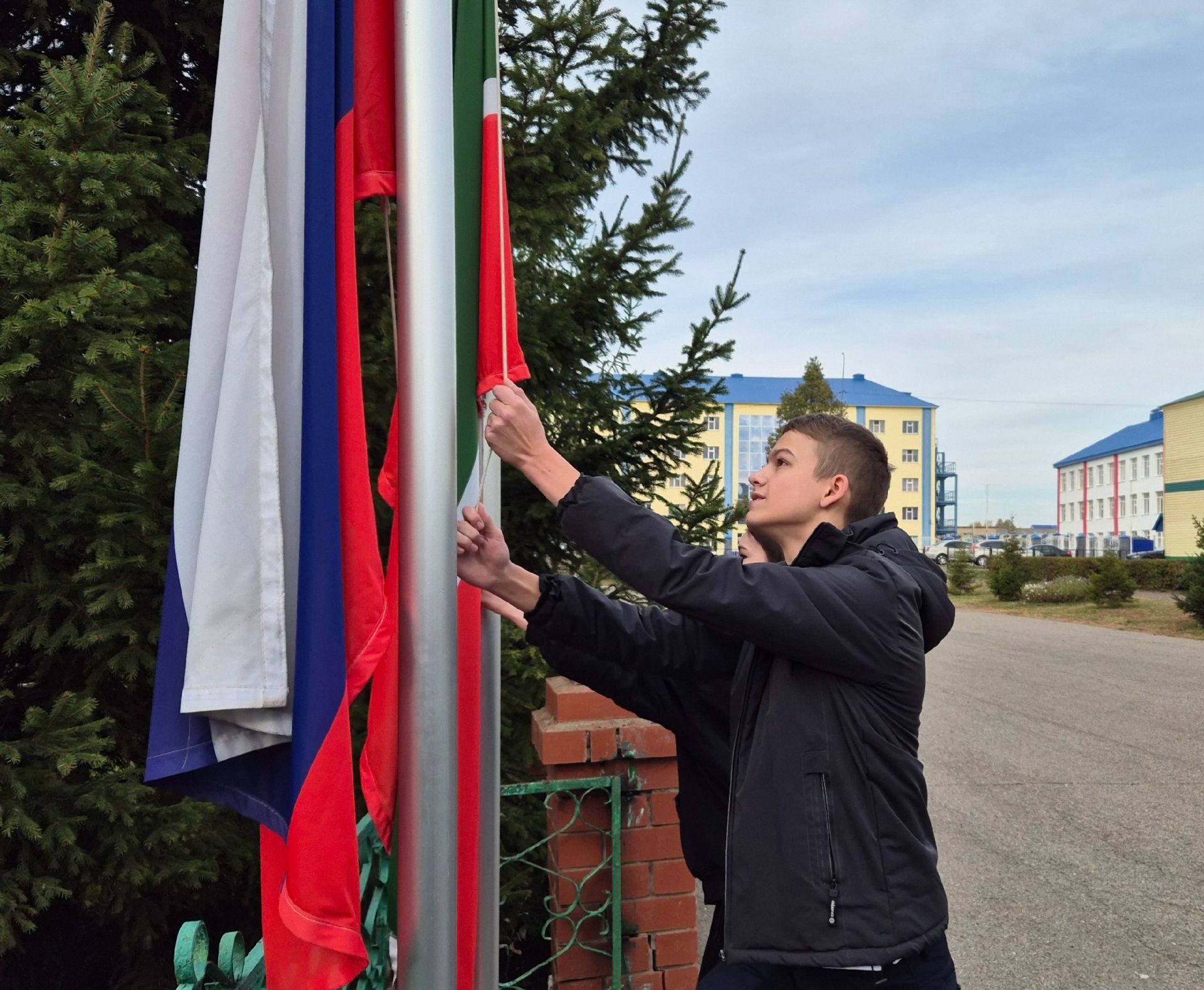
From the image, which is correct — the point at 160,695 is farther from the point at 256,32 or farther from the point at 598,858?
the point at 598,858

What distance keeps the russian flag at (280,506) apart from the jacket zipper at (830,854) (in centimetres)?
84

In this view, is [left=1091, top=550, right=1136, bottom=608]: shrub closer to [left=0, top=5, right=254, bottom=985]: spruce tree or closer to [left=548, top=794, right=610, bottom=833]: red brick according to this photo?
[left=548, top=794, right=610, bottom=833]: red brick

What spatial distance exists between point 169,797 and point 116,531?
1.08 meters

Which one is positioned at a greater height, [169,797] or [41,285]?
[41,285]

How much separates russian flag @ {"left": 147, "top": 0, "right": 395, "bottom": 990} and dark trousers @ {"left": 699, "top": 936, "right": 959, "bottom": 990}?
2.57ft

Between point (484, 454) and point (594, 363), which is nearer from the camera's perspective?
point (484, 454)

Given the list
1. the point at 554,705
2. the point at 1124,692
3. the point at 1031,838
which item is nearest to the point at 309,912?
the point at 554,705

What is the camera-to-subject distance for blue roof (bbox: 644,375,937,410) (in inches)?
2746

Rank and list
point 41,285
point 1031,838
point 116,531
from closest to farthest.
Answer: point 41,285 < point 116,531 < point 1031,838

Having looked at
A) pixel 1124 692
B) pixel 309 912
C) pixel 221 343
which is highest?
pixel 221 343

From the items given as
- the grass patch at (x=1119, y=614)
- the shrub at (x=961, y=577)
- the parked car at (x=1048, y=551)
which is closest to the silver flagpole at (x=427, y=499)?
the grass patch at (x=1119, y=614)

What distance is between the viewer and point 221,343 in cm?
157

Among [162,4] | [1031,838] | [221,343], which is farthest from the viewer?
[1031,838]

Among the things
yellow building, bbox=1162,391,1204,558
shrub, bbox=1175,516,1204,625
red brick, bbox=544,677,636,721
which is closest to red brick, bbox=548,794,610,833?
red brick, bbox=544,677,636,721
